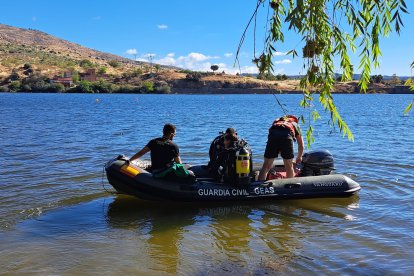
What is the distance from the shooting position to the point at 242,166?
801cm

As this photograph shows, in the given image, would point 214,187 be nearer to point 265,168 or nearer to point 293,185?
point 265,168

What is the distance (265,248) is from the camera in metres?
6.29

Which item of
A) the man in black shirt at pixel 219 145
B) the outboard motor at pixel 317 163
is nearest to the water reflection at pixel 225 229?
the outboard motor at pixel 317 163

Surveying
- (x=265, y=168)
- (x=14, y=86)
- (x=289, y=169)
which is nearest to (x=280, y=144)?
(x=265, y=168)

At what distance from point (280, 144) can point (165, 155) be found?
2.11m

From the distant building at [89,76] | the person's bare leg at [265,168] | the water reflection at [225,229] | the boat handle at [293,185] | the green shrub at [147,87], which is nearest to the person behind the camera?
the water reflection at [225,229]

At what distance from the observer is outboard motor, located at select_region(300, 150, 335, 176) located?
9172mm

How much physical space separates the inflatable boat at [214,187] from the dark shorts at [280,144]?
1.72 ft

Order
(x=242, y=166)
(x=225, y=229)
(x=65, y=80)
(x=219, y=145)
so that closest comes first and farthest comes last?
(x=225, y=229) < (x=242, y=166) < (x=219, y=145) < (x=65, y=80)

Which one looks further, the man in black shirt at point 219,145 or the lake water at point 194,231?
the man in black shirt at point 219,145

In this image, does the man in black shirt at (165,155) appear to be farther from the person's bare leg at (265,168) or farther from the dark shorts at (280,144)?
the dark shorts at (280,144)

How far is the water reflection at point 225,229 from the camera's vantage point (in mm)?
5801

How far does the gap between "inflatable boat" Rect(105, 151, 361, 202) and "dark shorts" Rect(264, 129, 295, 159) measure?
1.72ft

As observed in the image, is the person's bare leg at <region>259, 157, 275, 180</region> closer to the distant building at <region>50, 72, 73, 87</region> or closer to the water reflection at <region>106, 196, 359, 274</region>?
the water reflection at <region>106, 196, 359, 274</region>
